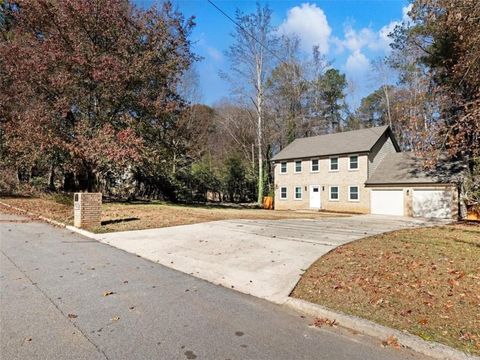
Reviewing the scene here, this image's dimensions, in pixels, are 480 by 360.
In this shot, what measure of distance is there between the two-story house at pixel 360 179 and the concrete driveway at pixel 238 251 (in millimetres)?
14973

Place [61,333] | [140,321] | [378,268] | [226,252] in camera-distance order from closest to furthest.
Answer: [61,333] < [140,321] < [378,268] < [226,252]

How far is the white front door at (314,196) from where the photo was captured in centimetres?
2862

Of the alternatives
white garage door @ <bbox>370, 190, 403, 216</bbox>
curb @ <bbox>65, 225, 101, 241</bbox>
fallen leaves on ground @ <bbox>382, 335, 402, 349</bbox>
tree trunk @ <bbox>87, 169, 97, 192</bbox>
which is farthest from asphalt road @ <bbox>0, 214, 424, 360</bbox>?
white garage door @ <bbox>370, 190, 403, 216</bbox>

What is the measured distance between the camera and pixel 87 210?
11672 millimetres

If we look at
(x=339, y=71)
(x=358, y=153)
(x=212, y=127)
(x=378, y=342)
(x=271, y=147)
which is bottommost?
(x=378, y=342)

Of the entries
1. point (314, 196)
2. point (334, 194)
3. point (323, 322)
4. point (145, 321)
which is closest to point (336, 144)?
point (334, 194)

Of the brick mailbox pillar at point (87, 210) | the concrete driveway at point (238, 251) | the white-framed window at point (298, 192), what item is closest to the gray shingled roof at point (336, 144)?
the white-framed window at point (298, 192)

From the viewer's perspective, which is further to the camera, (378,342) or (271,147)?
(271,147)

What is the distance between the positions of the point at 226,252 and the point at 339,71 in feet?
145

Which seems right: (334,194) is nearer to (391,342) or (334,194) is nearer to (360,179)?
(360,179)

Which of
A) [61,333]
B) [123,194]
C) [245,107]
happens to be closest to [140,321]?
[61,333]

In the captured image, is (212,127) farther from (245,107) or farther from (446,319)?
(446,319)

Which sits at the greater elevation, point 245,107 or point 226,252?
point 245,107

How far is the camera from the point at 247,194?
4072cm
